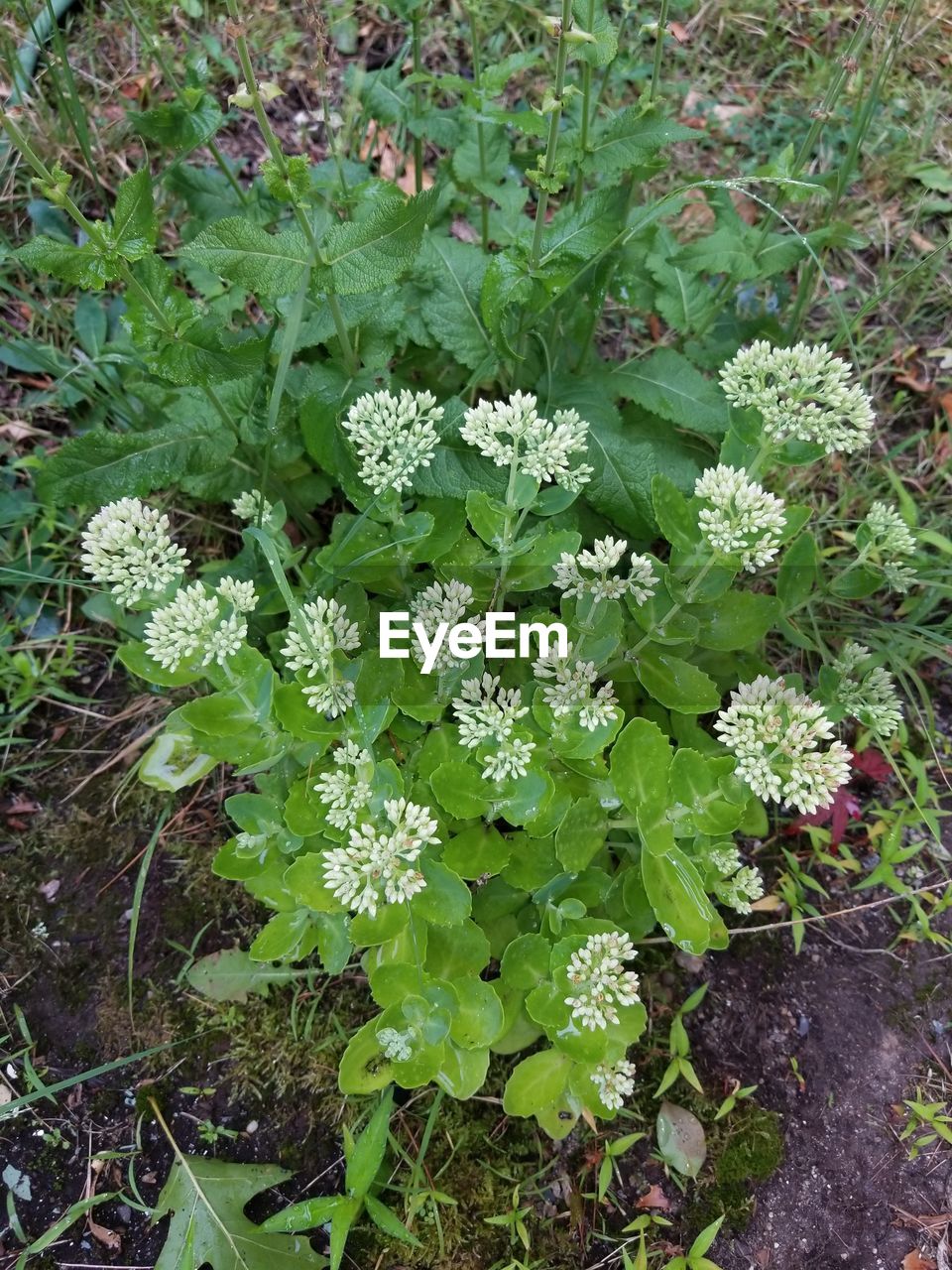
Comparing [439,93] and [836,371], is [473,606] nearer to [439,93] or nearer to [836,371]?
[836,371]

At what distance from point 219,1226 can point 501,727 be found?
1387 mm

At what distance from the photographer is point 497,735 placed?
1.82 meters

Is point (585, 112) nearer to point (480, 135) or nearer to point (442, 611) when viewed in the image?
point (480, 135)

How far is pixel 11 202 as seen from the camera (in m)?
3.22

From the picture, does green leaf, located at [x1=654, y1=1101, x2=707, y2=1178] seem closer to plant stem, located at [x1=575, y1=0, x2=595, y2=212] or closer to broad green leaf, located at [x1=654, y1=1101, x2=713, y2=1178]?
broad green leaf, located at [x1=654, y1=1101, x2=713, y2=1178]

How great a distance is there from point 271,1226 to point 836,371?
227 centimetres

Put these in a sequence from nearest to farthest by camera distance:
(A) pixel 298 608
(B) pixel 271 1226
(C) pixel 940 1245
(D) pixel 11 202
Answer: (A) pixel 298 608, (B) pixel 271 1226, (C) pixel 940 1245, (D) pixel 11 202

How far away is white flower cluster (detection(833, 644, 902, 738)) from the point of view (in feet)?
6.83

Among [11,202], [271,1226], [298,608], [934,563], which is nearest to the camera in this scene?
[298,608]

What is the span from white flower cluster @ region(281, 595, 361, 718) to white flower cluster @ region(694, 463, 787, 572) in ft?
2.66

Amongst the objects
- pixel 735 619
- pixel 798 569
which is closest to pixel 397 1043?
pixel 735 619

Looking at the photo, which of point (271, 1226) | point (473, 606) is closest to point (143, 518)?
point (473, 606)

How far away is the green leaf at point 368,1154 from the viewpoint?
1965mm

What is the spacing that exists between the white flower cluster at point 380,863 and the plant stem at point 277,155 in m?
1.14
